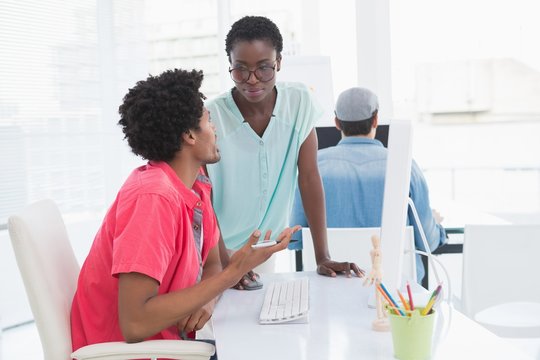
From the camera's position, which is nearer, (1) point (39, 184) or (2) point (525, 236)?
(2) point (525, 236)

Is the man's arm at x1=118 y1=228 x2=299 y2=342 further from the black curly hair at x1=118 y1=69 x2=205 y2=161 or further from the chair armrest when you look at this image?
the black curly hair at x1=118 y1=69 x2=205 y2=161

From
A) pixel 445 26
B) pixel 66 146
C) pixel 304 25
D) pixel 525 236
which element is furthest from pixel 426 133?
pixel 525 236

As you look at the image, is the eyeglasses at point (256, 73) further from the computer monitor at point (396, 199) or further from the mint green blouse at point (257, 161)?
the computer monitor at point (396, 199)

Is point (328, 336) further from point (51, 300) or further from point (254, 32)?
point (254, 32)

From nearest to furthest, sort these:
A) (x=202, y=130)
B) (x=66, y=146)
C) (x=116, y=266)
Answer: (x=116, y=266), (x=202, y=130), (x=66, y=146)

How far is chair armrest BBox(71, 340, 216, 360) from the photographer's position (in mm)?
1141

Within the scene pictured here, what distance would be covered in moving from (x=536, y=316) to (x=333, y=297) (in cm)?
114

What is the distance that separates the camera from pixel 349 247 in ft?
6.66

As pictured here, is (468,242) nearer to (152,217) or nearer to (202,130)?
(202,130)

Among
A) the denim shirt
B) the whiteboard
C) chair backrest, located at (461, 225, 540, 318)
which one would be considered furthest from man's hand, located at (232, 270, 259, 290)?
the whiteboard

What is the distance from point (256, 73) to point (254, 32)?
0.13m

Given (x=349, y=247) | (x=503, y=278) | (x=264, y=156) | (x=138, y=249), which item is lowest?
(x=503, y=278)

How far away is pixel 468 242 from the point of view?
2188 mm

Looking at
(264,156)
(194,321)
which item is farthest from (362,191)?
(194,321)
